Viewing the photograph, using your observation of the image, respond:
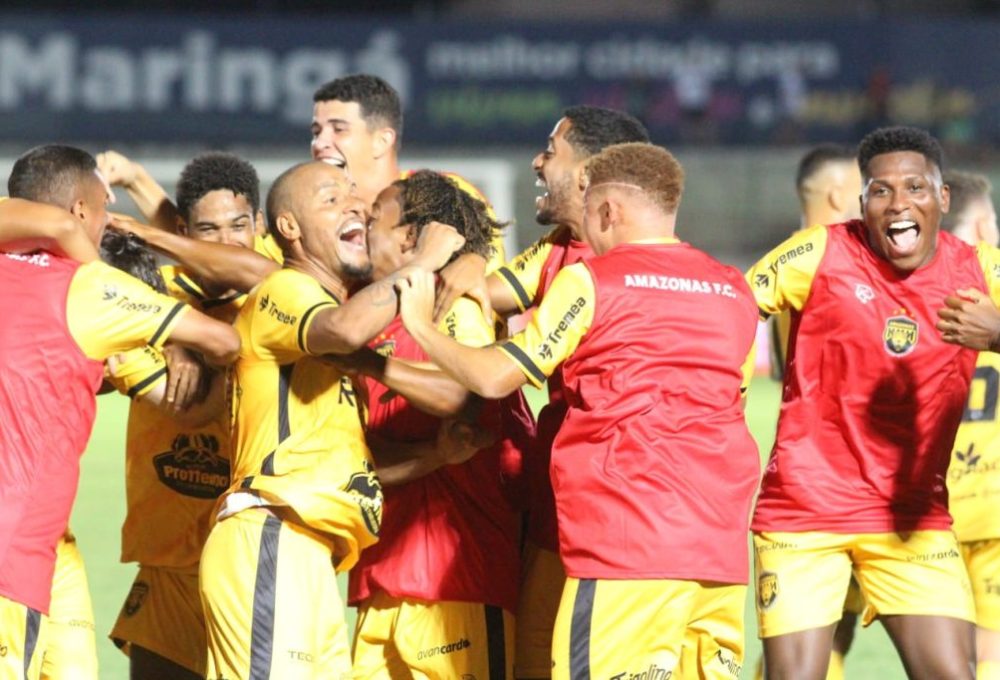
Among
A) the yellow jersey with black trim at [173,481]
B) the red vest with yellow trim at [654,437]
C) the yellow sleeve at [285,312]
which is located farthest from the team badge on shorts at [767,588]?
the yellow jersey with black trim at [173,481]

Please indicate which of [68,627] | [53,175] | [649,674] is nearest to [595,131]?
[53,175]

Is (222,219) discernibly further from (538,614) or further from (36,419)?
(538,614)

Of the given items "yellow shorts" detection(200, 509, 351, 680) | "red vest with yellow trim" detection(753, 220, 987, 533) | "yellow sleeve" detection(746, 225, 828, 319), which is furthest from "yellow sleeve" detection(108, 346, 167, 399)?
"red vest with yellow trim" detection(753, 220, 987, 533)

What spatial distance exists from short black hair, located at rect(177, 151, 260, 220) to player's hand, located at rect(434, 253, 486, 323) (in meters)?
1.34

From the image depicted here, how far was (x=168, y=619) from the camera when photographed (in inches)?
258

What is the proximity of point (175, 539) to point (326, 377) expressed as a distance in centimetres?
132

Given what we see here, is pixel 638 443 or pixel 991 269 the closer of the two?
pixel 638 443

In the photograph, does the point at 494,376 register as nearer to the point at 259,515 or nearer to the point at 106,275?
the point at 259,515

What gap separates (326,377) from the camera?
18.6 feet

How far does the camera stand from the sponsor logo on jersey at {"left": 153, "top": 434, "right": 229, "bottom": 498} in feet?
21.7

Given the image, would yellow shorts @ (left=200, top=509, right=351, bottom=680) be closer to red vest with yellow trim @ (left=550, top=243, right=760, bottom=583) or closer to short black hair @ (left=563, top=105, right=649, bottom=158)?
red vest with yellow trim @ (left=550, top=243, right=760, bottom=583)

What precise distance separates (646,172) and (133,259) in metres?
2.37

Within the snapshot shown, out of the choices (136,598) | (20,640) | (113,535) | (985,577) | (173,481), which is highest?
(173,481)

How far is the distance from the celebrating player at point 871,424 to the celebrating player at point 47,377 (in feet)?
7.51
